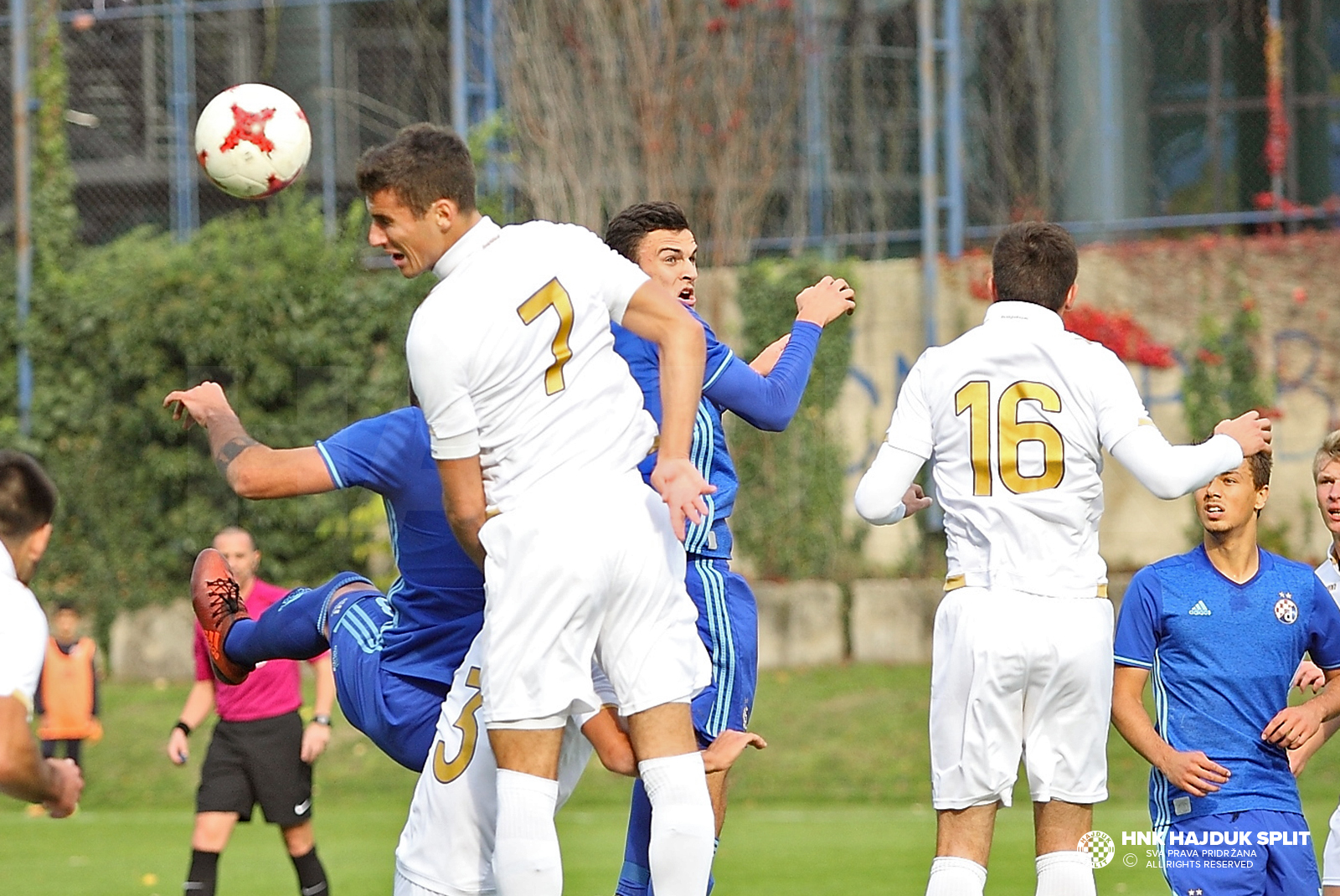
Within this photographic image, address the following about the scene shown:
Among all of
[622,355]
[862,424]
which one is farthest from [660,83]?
[622,355]

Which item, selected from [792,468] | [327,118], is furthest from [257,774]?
[327,118]

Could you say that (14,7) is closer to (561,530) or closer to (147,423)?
(147,423)

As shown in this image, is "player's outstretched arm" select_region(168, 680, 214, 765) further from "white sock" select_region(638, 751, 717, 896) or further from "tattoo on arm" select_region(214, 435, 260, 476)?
"white sock" select_region(638, 751, 717, 896)

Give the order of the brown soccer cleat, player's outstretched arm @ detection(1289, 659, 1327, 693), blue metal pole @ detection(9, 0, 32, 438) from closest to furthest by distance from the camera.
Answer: player's outstretched arm @ detection(1289, 659, 1327, 693) < the brown soccer cleat < blue metal pole @ detection(9, 0, 32, 438)

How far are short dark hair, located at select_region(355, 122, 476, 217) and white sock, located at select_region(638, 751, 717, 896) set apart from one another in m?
1.59

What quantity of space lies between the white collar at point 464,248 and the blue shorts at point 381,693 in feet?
4.04

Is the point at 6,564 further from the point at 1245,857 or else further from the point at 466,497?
the point at 1245,857

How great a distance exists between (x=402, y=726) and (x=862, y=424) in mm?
9898

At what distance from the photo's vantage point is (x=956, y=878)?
4.97 m

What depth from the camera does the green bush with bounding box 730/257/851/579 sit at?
14.6 meters

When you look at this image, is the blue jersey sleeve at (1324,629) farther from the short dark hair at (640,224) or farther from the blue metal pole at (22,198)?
the blue metal pole at (22,198)

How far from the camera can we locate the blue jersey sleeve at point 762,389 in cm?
524

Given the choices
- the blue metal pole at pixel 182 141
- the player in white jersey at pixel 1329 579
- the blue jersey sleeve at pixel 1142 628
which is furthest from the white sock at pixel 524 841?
the blue metal pole at pixel 182 141

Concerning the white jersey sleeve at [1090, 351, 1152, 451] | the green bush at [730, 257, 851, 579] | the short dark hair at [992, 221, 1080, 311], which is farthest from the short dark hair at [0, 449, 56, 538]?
the green bush at [730, 257, 851, 579]
